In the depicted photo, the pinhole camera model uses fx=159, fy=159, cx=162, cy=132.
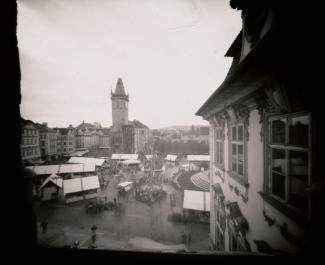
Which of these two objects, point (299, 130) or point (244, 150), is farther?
point (244, 150)

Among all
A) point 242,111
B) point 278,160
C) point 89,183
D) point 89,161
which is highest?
point 242,111

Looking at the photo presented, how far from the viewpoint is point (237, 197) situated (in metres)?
5.05

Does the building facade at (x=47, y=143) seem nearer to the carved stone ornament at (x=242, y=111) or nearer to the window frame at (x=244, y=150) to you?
the window frame at (x=244, y=150)

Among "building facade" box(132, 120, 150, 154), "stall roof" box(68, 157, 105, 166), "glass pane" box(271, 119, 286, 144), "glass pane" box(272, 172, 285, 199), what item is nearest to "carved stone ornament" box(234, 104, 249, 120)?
"glass pane" box(271, 119, 286, 144)

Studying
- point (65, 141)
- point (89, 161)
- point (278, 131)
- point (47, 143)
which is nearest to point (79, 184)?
point (89, 161)

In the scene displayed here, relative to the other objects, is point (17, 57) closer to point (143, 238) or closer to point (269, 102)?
point (269, 102)

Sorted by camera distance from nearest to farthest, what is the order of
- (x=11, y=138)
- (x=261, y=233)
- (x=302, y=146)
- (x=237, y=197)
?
(x=11, y=138)
(x=302, y=146)
(x=261, y=233)
(x=237, y=197)

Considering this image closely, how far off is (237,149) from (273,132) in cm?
183

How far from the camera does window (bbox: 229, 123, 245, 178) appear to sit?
16.0 ft

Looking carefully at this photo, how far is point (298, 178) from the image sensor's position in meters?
2.78

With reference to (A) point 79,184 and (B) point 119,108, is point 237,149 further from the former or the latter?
(B) point 119,108

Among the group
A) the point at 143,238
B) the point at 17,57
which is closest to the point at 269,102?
the point at 17,57

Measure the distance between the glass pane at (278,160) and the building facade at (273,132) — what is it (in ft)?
0.06

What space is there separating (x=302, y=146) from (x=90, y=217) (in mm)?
17664
